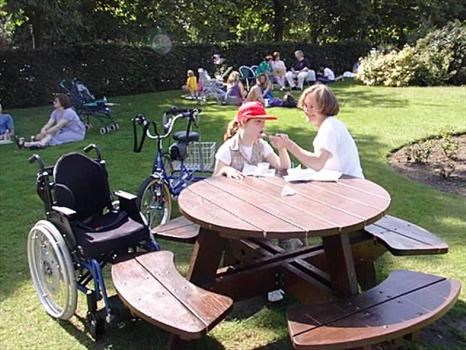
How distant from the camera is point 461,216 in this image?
452cm

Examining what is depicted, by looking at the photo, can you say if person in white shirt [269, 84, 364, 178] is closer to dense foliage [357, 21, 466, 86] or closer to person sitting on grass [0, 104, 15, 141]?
person sitting on grass [0, 104, 15, 141]

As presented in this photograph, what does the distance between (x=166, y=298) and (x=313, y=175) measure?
1187mm

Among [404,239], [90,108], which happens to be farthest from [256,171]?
[90,108]

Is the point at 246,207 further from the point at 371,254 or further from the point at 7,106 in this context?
the point at 7,106

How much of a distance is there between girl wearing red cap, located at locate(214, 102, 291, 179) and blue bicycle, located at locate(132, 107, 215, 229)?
0.93 metres

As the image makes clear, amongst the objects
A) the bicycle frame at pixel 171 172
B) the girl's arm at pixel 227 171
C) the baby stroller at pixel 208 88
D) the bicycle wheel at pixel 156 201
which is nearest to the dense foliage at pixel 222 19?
the baby stroller at pixel 208 88

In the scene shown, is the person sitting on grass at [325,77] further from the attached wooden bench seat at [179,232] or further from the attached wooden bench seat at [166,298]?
the attached wooden bench seat at [166,298]

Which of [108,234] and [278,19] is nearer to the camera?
[108,234]

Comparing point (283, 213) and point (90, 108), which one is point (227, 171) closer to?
point (283, 213)

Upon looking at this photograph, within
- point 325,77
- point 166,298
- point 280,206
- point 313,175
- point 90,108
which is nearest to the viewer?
point 166,298

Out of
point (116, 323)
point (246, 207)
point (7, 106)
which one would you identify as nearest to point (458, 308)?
point (246, 207)

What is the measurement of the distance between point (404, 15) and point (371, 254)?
929 inches

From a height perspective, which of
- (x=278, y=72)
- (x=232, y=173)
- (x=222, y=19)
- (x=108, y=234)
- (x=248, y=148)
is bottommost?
(x=108, y=234)

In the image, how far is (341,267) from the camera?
2572 millimetres
